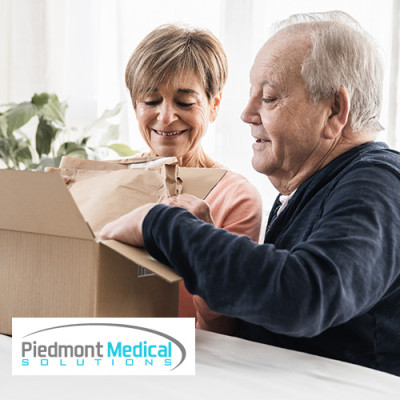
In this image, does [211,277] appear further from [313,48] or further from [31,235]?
[313,48]

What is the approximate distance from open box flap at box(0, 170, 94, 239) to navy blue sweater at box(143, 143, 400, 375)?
0.34 ft

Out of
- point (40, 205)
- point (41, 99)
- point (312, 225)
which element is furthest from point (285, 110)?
point (41, 99)

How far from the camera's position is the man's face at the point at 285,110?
0.95 meters

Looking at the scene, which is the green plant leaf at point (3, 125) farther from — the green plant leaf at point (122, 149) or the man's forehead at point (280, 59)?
the man's forehead at point (280, 59)

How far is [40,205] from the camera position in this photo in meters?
0.75

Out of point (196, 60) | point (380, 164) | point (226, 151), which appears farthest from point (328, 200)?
point (226, 151)

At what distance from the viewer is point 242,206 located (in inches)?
49.6

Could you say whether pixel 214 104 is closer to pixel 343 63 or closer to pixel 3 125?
pixel 343 63

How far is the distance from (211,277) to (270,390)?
0.16 metres

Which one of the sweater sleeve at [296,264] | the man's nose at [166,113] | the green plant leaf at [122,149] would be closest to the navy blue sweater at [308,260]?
the sweater sleeve at [296,264]

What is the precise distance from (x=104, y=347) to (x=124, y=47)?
99.2 inches

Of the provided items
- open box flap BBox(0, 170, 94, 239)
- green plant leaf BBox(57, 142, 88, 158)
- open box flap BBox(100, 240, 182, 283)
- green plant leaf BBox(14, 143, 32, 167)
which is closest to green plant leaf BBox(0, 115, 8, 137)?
green plant leaf BBox(14, 143, 32, 167)

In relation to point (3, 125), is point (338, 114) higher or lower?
higher

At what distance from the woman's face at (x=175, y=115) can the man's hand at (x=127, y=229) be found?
2.07 ft
